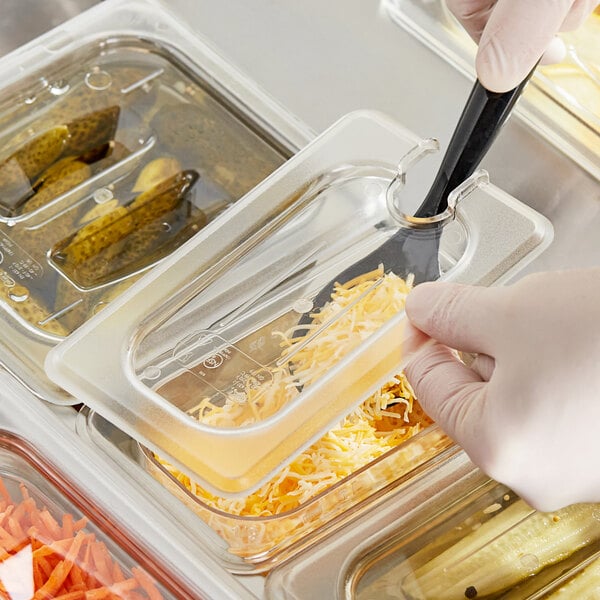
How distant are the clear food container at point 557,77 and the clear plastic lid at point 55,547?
0.83 meters

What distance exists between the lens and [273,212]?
119 cm

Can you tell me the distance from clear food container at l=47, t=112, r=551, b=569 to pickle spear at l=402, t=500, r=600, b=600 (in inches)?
4.0

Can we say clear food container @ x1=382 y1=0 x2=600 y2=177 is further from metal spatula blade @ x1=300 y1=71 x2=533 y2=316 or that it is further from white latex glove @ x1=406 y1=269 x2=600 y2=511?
white latex glove @ x1=406 y1=269 x2=600 y2=511

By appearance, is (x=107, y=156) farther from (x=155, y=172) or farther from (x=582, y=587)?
(x=582, y=587)

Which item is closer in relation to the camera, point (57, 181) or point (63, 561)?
point (63, 561)

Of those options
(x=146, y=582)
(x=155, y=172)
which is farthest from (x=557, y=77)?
(x=146, y=582)

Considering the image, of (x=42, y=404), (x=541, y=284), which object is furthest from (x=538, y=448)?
(x=42, y=404)

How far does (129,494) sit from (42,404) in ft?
0.52

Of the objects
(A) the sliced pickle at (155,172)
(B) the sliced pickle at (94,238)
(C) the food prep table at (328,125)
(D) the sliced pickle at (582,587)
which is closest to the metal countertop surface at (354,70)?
(C) the food prep table at (328,125)

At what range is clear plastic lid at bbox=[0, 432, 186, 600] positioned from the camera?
3.27 ft

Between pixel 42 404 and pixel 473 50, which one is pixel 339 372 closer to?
pixel 42 404

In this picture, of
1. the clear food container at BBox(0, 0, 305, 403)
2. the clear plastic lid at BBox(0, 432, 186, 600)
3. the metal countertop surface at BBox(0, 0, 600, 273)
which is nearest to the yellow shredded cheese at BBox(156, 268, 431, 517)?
the clear plastic lid at BBox(0, 432, 186, 600)

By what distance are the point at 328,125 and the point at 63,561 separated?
75cm

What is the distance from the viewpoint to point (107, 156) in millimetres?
1347
